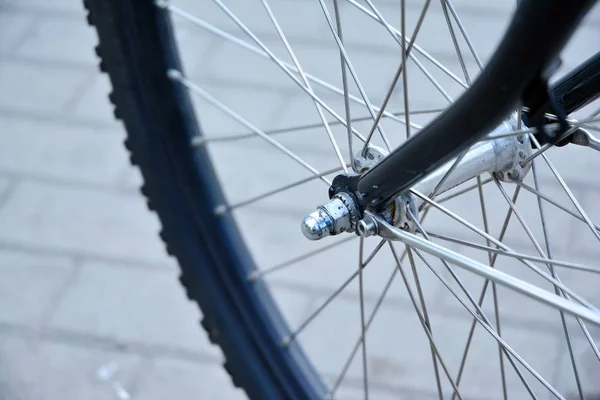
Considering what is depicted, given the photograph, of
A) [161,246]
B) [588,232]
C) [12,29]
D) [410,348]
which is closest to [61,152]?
[161,246]

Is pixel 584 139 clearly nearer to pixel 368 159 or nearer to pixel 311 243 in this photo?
pixel 368 159

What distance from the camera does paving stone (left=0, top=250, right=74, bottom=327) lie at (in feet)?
4.15

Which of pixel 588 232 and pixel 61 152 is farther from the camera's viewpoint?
pixel 61 152

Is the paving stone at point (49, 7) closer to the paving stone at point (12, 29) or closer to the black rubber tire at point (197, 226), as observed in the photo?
the paving stone at point (12, 29)

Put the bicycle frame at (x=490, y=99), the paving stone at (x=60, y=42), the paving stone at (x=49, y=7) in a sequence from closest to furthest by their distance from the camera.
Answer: the bicycle frame at (x=490, y=99) < the paving stone at (x=60, y=42) < the paving stone at (x=49, y=7)

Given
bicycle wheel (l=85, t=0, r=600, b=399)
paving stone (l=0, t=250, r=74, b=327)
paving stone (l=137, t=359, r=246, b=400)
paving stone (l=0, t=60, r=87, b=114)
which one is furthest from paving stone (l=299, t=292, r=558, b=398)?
paving stone (l=0, t=60, r=87, b=114)

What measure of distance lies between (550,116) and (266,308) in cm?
50

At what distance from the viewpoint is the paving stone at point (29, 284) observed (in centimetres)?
126

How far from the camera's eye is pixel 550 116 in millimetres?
651

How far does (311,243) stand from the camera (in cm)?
138

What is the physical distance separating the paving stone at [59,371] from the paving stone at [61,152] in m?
0.33

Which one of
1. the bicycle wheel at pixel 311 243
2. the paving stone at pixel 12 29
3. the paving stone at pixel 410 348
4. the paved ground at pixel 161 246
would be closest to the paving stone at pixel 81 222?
the paved ground at pixel 161 246

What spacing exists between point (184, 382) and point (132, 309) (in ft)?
0.49

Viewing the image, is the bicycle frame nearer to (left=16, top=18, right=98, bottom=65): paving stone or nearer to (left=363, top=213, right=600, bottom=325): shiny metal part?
(left=363, top=213, right=600, bottom=325): shiny metal part
